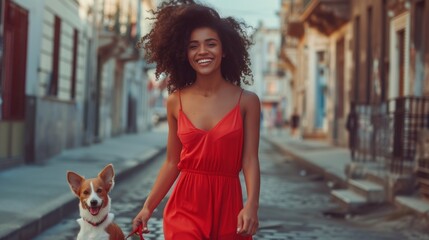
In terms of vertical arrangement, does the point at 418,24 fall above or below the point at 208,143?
above

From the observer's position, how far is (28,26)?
16797 mm

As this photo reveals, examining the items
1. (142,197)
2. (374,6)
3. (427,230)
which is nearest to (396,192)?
(427,230)

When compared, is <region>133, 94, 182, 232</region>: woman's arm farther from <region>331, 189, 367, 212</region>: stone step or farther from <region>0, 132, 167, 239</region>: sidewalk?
<region>331, 189, 367, 212</region>: stone step

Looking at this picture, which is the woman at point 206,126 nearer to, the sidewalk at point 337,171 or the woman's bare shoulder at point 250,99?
the woman's bare shoulder at point 250,99

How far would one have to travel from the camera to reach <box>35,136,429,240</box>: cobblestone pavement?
28.1ft

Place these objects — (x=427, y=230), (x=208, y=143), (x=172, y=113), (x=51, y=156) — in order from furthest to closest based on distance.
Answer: (x=51, y=156), (x=427, y=230), (x=172, y=113), (x=208, y=143)

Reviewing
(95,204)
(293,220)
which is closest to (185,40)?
(95,204)

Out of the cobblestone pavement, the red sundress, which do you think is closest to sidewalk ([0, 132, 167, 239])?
the cobblestone pavement

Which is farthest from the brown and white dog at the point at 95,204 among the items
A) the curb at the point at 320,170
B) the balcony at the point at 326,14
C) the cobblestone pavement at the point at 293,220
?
the balcony at the point at 326,14

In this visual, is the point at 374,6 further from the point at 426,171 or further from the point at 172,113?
the point at 172,113

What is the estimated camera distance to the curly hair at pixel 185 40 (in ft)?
11.8

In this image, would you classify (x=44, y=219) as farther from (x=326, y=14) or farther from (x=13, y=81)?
(x=326, y=14)

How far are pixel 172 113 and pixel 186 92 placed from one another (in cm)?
12

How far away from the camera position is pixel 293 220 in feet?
32.2
